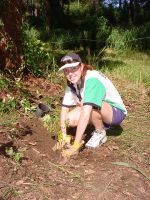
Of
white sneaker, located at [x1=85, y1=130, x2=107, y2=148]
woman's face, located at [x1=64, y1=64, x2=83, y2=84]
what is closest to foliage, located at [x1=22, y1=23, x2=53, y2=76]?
white sneaker, located at [x1=85, y1=130, x2=107, y2=148]

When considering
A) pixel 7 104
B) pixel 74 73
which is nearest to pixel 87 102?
pixel 74 73

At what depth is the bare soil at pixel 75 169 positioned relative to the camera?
3645mm

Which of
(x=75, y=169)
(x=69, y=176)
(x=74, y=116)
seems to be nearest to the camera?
(x=69, y=176)

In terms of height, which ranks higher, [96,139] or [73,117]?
[73,117]

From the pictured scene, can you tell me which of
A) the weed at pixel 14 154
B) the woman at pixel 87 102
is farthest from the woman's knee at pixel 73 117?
the weed at pixel 14 154

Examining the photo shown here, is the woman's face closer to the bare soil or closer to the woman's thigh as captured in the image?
the woman's thigh

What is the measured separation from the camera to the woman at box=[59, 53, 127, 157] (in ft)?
13.9

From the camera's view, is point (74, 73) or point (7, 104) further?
point (7, 104)

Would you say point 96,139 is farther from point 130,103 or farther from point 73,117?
point 130,103

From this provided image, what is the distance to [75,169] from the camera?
161 inches

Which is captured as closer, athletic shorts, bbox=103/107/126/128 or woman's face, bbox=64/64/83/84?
woman's face, bbox=64/64/83/84

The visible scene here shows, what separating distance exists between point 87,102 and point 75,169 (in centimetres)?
65

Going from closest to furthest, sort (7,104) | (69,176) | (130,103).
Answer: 1. (69,176)
2. (7,104)
3. (130,103)

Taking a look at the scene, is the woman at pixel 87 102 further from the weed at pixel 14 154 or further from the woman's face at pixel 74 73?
the weed at pixel 14 154
